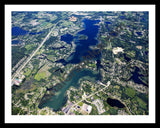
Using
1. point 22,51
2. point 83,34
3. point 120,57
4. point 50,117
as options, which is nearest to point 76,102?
point 50,117

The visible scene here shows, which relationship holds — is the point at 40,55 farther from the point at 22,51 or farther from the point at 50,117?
the point at 50,117

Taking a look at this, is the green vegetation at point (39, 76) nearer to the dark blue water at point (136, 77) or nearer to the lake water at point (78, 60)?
the lake water at point (78, 60)

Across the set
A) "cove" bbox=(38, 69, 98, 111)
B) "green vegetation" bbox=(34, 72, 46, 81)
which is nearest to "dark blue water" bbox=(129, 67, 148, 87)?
"cove" bbox=(38, 69, 98, 111)

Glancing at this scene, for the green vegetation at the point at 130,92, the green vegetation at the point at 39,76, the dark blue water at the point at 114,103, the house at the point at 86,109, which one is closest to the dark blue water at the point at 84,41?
the green vegetation at the point at 39,76

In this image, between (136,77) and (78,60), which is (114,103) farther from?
(78,60)

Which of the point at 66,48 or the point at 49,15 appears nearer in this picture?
the point at 66,48

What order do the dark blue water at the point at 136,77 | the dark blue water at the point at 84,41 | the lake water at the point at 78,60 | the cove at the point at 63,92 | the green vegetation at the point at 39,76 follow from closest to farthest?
the cove at the point at 63,92, the lake water at the point at 78,60, the dark blue water at the point at 136,77, the green vegetation at the point at 39,76, the dark blue water at the point at 84,41

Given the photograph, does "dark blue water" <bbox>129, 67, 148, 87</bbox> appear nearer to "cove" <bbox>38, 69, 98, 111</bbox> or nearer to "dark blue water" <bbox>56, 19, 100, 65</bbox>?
"cove" <bbox>38, 69, 98, 111</bbox>

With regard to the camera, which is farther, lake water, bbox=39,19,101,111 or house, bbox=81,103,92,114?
lake water, bbox=39,19,101,111
